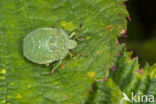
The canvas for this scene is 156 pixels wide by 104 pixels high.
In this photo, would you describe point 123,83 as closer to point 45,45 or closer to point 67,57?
point 67,57

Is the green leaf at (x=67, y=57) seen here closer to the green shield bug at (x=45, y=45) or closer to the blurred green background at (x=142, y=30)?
the green shield bug at (x=45, y=45)

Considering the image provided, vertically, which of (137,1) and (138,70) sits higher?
(137,1)

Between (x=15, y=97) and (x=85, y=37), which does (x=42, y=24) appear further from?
(x=15, y=97)

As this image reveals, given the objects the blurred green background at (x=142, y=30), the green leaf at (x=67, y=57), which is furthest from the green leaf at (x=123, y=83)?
the blurred green background at (x=142, y=30)

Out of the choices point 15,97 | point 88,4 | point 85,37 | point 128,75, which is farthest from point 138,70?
point 15,97

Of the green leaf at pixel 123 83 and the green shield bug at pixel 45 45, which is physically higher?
the green shield bug at pixel 45 45

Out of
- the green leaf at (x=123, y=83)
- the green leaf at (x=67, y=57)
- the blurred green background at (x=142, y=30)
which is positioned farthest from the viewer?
the blurred green background at (x=142, y=30)
